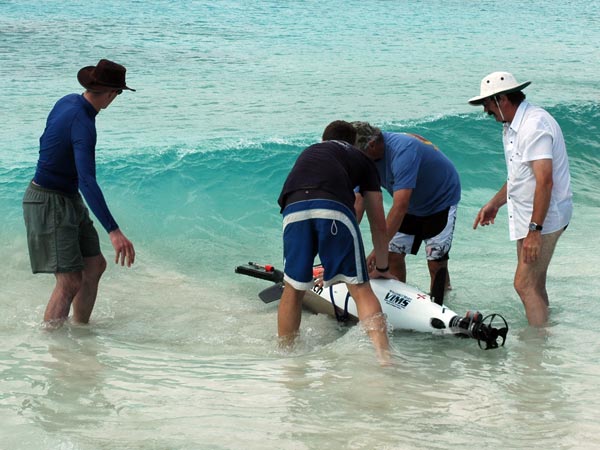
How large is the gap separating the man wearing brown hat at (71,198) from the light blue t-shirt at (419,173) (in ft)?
5.94

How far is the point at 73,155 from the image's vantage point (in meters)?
5.54

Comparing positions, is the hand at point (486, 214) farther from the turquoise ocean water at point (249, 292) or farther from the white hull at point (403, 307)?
the turquoise ocean water at point (249, 292)

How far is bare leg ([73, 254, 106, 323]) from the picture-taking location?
591 cm

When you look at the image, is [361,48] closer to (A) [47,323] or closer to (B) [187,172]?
(B) [187,172]

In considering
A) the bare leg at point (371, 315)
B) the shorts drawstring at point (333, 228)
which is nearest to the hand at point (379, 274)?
the bare leg at point (371, 315)

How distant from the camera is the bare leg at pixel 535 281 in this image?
220 inches


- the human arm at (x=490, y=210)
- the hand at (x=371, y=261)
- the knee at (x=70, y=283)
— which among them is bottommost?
the knee at (x=70, y=283)

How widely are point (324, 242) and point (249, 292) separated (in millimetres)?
2359

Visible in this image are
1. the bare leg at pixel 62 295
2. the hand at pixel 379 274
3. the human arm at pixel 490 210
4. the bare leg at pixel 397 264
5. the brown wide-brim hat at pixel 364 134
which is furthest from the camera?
the bare leg at pixel 397 264

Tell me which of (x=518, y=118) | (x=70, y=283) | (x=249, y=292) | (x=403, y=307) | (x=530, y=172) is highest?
(x=518, y=118)

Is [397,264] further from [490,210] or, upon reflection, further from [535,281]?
[535,281]

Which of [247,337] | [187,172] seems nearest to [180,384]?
[247,337]

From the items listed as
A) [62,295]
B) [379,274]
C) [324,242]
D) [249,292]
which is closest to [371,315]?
[324,242]

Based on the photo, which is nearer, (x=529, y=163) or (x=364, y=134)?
(x=529, y=163)
